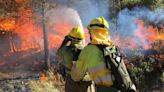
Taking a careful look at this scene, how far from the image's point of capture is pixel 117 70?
4.61 meters

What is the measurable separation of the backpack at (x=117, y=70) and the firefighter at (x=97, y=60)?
0.07 metres

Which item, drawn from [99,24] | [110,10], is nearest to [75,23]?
[110,10]

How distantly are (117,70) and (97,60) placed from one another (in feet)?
1.00

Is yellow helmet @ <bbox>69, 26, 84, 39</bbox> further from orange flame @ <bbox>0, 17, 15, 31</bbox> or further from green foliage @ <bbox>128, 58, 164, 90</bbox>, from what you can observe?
orange flame @ <bbox>0, 17, 15, 31</bbox>

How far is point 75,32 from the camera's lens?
660 cm

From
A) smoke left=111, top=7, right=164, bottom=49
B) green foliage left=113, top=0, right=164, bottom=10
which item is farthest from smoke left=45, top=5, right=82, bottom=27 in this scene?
green foliage left=113, top=0, right=164, bottom=10

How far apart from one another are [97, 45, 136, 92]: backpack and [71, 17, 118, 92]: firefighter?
7 cm

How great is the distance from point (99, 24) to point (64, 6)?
68.0ft

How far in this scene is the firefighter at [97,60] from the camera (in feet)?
15.5

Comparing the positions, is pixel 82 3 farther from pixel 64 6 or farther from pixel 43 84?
pixel 43 84

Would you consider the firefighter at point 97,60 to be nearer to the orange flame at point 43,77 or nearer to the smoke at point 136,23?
the orange flame at point 43,77

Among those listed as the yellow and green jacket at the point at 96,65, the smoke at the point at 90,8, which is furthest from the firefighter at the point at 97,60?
the smoke at the point at 90,8

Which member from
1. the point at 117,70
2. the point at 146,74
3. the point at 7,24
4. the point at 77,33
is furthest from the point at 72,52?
the point at 7,24

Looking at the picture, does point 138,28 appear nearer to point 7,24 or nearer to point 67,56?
point 7,24
